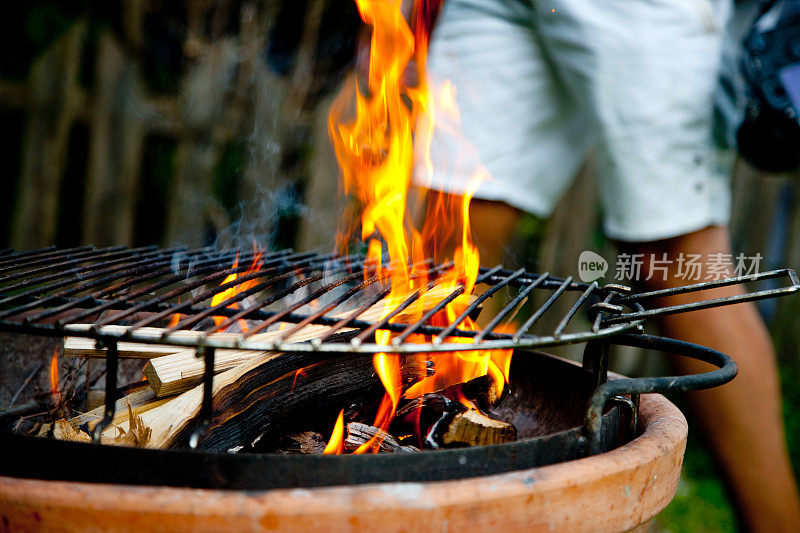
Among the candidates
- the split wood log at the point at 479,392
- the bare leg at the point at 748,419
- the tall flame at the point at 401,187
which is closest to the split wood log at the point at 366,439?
the tall flame at the point at 401,187

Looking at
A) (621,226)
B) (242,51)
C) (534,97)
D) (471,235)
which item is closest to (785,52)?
(621,226)

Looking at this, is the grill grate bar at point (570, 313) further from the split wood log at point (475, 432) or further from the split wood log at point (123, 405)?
the split wood log at point (123, 405)

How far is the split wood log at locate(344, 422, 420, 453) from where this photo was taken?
115 centimetres

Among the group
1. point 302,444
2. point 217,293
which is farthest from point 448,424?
point 217,293

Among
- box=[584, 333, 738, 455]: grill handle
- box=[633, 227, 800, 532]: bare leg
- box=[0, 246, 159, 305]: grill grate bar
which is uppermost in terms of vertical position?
box=[0, 246, 159, 305]: grill grate bar

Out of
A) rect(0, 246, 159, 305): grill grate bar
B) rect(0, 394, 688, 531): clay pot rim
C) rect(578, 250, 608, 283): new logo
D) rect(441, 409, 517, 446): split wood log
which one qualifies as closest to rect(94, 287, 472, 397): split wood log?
rect(0, 246, 159, 305): grill grate bar

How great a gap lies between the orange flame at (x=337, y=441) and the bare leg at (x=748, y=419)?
1.02 meters

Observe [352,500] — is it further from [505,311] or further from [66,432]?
[66,432]

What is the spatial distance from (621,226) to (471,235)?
497mm

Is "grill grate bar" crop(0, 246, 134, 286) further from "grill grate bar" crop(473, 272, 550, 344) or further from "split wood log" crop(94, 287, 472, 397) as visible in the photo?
"grill grate bar" crop(473, 272, 550, 344)

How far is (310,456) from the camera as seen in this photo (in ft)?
2.86

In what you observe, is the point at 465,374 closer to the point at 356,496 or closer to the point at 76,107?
the point at 356,496

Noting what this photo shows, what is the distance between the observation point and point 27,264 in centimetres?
141

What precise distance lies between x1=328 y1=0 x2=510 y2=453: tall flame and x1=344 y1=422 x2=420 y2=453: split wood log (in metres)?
0.01
